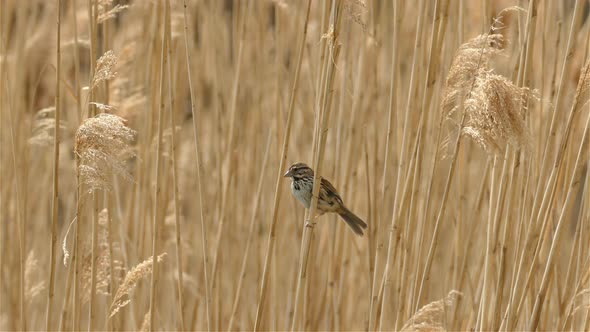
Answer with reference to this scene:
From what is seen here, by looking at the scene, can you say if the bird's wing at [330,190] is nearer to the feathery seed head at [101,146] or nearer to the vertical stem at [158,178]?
the vertical stem at [158,178]

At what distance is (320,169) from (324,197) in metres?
1.06

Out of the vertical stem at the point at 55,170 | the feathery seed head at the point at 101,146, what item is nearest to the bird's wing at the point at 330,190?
the vertical stem at the point at 55,170

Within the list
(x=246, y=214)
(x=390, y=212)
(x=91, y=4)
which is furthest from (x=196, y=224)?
(x=91, y=4)

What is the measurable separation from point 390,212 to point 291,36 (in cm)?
104

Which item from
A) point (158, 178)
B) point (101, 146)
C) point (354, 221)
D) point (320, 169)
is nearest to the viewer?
point (101, 146)

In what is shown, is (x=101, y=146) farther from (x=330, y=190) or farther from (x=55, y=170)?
(x=330, y=190)

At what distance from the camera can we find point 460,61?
220 centimetres

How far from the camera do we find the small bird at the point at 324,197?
126 inches

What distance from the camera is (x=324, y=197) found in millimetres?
3271

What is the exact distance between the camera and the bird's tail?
3.19 m

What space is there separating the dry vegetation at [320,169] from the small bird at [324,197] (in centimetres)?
7

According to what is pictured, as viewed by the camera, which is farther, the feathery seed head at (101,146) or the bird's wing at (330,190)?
the bird's wing at (330,190)

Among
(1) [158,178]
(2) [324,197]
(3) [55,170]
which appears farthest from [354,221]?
(3) [55,170]

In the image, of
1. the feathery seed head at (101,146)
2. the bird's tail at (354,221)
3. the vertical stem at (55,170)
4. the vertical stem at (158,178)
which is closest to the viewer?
the feathery seed head at (101,146)
